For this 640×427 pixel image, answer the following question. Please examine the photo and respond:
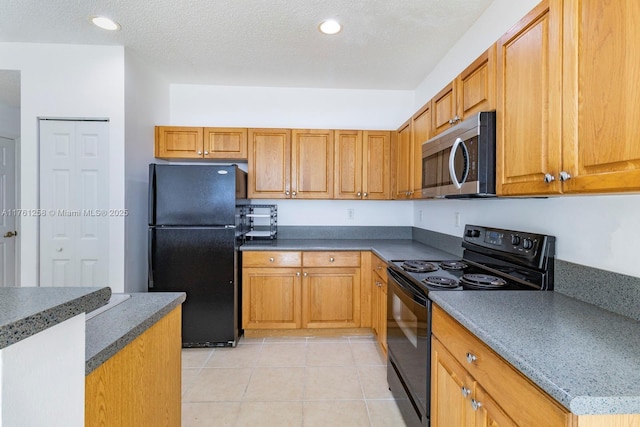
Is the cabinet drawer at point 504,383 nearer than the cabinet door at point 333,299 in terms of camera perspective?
Yes

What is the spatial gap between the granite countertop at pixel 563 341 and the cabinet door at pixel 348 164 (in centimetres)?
186

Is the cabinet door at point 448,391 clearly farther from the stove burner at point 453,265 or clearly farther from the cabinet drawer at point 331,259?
the cabinet drawer at point 331,259

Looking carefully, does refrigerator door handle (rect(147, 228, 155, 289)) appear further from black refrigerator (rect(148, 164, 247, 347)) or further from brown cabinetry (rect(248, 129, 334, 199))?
brown cabinetry (rect(248, 129, 334, 199))

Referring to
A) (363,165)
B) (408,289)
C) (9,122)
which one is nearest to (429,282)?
(408,289)

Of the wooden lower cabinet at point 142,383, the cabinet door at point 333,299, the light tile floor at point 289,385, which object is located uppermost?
the wooden lower cabinet at point 142,383

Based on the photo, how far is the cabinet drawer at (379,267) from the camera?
247 centimetres

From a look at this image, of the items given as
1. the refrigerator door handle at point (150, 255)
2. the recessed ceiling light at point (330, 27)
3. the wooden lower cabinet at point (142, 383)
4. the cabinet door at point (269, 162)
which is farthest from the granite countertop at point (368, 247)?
the recessed ceiling light at point (330, 27)

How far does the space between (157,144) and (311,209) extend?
5.47 feet

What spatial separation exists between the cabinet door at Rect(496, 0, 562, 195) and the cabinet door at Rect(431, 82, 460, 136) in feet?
1.42

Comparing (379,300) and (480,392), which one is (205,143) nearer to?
(379,300)

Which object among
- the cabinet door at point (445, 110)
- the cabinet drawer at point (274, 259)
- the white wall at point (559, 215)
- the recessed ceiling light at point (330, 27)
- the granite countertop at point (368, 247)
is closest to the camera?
the white wall at point (559, 215)

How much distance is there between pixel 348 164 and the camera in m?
3.17

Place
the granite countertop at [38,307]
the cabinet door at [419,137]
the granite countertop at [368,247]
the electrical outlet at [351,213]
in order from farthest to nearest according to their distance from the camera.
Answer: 1. the electrical outlet at [351,213]
2. the granite countertop at [368,247]
3. the cabinet door at [419,137]
4. the granite countertop at [38,307]

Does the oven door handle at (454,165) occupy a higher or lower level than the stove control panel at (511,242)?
higher
